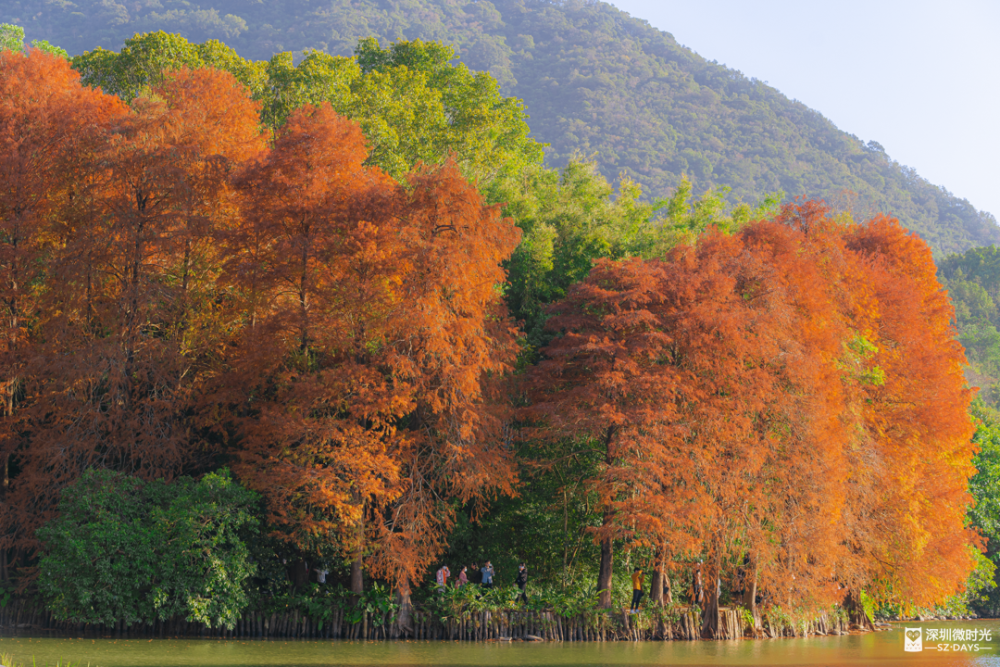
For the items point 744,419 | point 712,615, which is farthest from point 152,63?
point 712,615

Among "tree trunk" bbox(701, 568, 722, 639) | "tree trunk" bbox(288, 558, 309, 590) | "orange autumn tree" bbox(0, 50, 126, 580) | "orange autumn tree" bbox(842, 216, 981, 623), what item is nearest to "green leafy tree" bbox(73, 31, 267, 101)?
"orange autumn tree" bbox(0, 50, 126, 580)

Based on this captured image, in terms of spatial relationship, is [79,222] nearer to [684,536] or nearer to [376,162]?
[376,162]

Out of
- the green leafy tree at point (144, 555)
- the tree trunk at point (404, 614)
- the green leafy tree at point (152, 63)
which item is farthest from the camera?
the green leafy tree at point (152, 63)

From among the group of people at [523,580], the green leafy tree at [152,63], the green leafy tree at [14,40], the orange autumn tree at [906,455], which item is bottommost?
the group of people at [523,580]

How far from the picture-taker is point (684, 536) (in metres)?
19.9

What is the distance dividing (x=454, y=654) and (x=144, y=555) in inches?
267

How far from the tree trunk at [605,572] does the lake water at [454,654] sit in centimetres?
139

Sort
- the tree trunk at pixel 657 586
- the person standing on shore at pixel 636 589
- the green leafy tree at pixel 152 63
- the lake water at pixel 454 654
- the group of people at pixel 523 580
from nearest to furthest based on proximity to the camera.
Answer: the lake water at pixel 454 654, the group of people at pixel 523 580, the person standing on shore at pixel 636 589, the tree trunk at pixel 657 586, the green leafy tree at pixel 152 63

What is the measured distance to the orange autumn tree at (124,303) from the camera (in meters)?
20.3

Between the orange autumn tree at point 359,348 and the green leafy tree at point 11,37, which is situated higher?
the green leafy tree at point 11,37

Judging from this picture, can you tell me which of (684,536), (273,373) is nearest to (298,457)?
(273,373)

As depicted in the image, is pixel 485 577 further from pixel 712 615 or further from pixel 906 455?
pixel 906 455

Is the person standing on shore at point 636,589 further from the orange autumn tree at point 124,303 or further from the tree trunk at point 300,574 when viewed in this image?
the orange autumn tree at point 124,303

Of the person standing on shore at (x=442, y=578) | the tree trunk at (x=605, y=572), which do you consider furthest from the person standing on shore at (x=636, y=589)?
the person standing on shore at (x=442, y=578)
